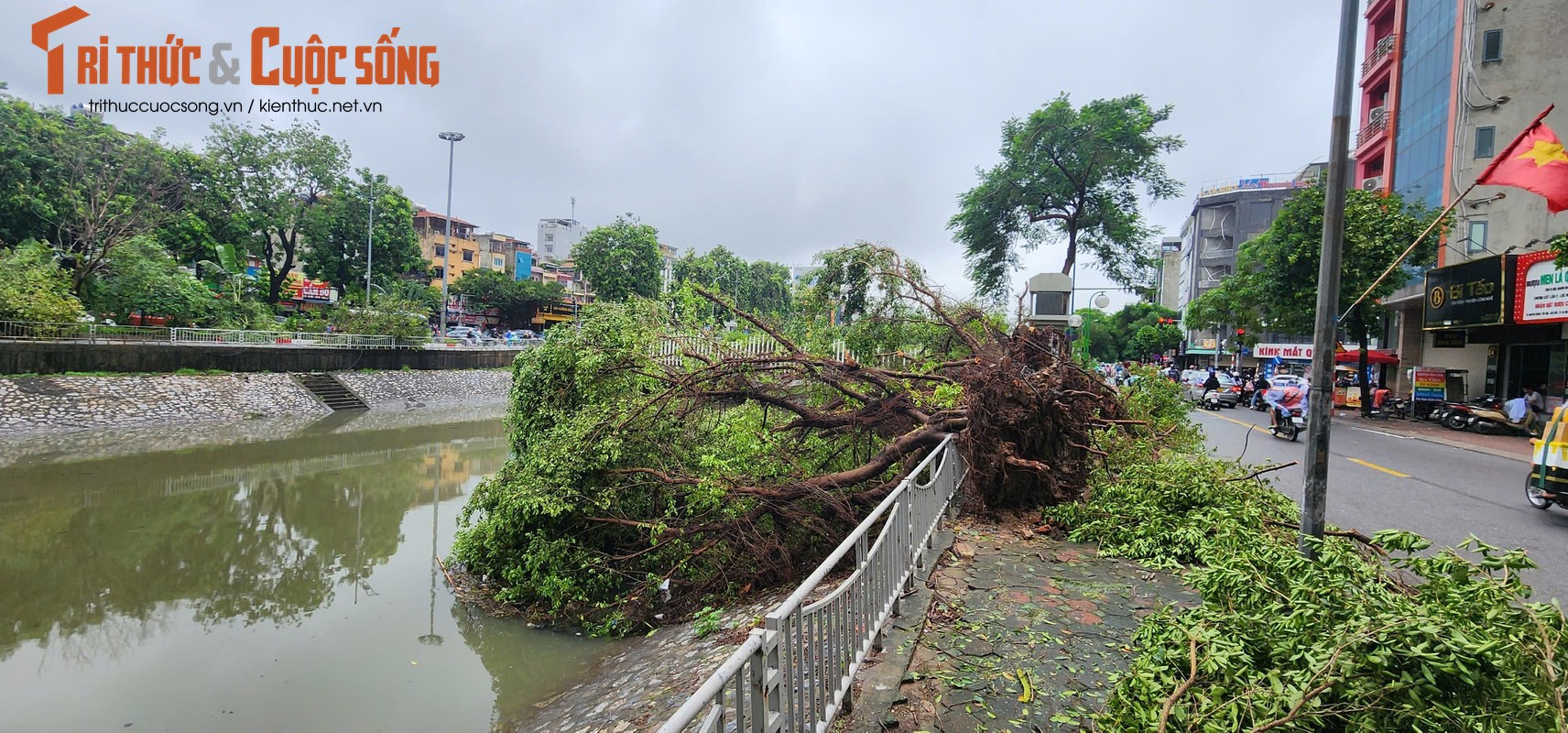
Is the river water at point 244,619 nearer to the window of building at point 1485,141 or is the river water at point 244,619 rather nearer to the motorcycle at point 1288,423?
the motorcycle at point 1288,423

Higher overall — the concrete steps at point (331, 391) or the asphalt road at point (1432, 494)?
the asphalt road at point (1432, 494)

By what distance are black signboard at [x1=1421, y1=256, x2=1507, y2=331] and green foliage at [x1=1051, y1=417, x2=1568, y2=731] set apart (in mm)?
20096

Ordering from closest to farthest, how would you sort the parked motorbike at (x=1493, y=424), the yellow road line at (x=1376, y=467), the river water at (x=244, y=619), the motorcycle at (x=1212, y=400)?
the river water at (x=244, y=619) < the yellow road line at (x=1376, y=467) < the parked motorbike at (x=1493, y=424) < the motorcycle at (x=1212, y=400)

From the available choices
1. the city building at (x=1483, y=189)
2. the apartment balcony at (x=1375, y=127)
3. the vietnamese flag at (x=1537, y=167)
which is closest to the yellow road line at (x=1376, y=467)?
the vietnamese flag at (x=1537, y=167)

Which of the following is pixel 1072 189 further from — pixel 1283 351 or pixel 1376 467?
pixel 1283 351

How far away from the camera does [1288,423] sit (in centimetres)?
1369

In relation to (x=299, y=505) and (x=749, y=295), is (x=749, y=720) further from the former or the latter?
(x=749, y=295)

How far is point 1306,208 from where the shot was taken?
20188 mm

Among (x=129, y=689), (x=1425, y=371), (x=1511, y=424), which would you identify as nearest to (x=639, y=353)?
(x=129, y=689)

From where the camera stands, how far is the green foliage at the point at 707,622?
6215 millimetres

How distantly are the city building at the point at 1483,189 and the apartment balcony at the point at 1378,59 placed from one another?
1.23 meters

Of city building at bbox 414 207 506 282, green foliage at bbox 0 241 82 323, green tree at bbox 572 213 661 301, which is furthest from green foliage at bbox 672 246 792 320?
green foliage at bbox 0 241 82 323

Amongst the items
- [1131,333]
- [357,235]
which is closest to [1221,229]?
[1131,333]

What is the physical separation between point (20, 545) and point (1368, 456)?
2168 cm
